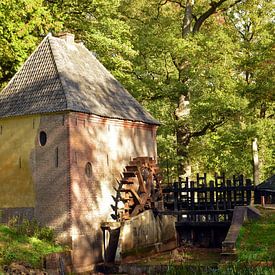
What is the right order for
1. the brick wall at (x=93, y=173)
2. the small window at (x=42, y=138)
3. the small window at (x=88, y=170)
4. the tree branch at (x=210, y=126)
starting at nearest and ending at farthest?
1. the brick wall at (x=93, y=173)
2. the small window at (x=42, y=138)
3. the small window at (x=88, y=170)
4. the tree branch at (x=210, y=126)

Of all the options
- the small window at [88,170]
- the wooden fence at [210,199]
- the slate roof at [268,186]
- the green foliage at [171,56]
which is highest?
the green foliage at [171,56]

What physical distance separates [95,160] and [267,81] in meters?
7.18

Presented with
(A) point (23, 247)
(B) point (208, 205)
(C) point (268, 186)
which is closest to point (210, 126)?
(B) point (208, 205)

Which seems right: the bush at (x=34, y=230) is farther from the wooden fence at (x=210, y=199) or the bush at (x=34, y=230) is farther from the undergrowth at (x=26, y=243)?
the wooden fence at (x=210, y=199)

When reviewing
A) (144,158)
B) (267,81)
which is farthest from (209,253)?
(267,81)

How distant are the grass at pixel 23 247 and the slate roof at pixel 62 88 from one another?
3838mm

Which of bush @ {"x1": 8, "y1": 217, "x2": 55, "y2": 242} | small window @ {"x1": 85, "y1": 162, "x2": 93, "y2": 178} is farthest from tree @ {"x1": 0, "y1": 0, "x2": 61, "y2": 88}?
bush @ {"x1": 8, "y1": 217, "x2": 55, "y2": 242}

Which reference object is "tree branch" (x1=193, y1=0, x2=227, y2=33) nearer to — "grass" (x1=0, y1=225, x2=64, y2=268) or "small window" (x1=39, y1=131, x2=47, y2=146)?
"small window" (x1=39, y1=131, x2=47, y2=146)

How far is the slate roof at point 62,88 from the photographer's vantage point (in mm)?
16969

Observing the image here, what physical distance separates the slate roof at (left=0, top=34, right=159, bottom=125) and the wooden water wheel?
5.84 feet

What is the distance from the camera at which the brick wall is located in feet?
53.7

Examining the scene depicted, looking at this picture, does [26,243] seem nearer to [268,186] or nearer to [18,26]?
[268,186]

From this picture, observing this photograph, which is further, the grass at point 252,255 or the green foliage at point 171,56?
the green foliage at point 171,56

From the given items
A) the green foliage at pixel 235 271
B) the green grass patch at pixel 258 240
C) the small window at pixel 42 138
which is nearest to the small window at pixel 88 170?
the small window at pixel 42 138
